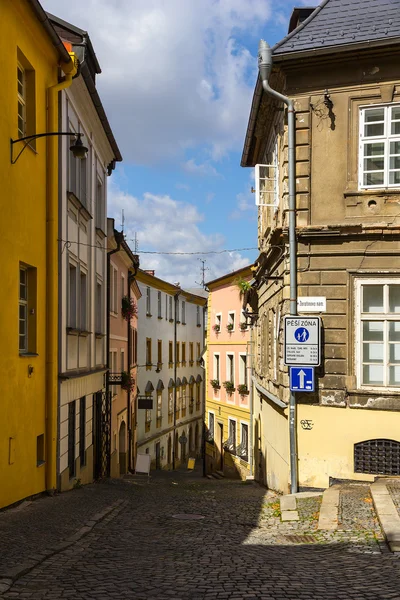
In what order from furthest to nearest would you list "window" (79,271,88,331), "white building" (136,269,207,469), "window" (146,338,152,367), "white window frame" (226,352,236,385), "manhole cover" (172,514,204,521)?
"window" (146,338,152,367)
"white building" (136,269,207,469)
"white window frame" (226,352,236,385)
"window" (79,271,88,331)
"manhole cover" (172,514,204,521)

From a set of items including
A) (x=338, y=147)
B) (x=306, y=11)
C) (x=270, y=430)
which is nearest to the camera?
(x=338, y=147)

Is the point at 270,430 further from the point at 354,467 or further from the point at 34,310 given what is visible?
the point at 34,310

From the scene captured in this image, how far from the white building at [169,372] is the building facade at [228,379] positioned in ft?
11.9

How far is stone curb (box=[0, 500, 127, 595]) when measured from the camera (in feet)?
22.8

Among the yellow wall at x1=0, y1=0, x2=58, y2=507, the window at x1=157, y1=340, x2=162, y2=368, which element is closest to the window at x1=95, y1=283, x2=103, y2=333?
the yellow wall at x1=0, y1=0, x2=58, y2=507

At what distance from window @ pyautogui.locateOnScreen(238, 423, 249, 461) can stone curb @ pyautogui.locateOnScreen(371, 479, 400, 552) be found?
20.5 m

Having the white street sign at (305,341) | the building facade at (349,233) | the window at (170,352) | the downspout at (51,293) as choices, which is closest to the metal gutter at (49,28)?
the downspout at (51,293)

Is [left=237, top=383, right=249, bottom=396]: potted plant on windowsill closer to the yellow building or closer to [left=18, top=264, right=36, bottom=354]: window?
the yellow building

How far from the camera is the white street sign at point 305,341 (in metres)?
13.4

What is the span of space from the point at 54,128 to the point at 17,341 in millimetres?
4409

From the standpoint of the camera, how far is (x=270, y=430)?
60.8 ft

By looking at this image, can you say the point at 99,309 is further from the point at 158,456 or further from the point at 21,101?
the point at 158,456

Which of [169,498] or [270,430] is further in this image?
[270,430]

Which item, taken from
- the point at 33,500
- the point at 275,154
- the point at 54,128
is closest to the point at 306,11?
the point at 275,154
